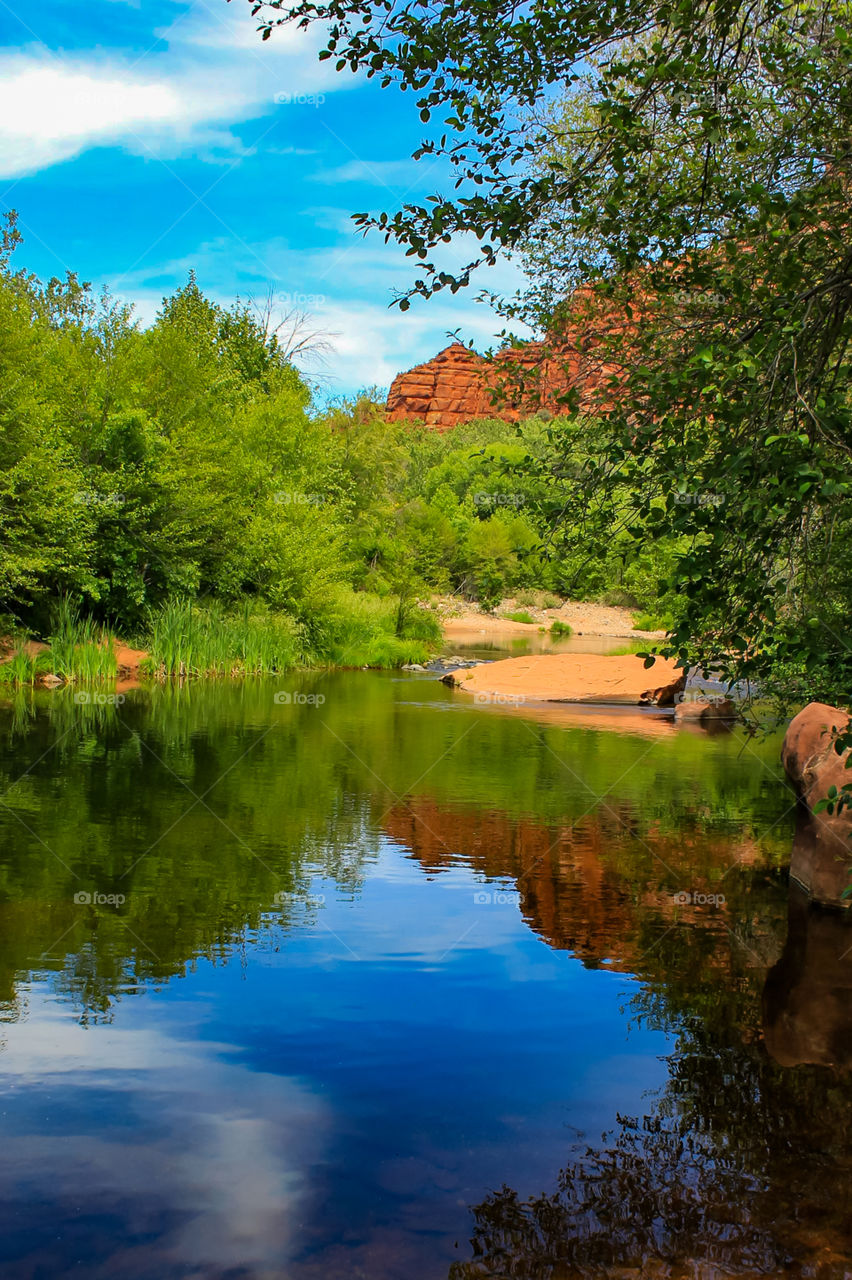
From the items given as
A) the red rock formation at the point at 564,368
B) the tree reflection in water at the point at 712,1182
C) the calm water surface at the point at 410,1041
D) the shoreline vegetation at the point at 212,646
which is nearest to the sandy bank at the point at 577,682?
the shoreline vegetation at the point at 212,646

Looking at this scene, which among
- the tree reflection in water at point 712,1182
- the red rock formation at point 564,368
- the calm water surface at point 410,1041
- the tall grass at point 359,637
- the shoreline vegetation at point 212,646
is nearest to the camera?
the tree reflection in water at point 712,1182

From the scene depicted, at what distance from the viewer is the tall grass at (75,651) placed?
24.6m

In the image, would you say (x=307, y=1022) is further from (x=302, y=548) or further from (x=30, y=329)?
(x=302, y=548)

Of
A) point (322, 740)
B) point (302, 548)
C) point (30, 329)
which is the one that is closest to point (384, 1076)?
point (322, 740)

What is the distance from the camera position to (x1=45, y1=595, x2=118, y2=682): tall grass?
967 inches

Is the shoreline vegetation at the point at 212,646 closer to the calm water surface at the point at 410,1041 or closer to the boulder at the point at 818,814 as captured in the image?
the calm water surface at the point at 410,1041

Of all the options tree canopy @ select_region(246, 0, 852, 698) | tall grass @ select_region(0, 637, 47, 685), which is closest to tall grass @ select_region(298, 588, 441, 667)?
tall grass @ select_region(0, 637, 47, 685)

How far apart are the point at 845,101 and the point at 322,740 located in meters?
13.2

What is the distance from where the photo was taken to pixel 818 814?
9.05m

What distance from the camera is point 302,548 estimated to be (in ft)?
104

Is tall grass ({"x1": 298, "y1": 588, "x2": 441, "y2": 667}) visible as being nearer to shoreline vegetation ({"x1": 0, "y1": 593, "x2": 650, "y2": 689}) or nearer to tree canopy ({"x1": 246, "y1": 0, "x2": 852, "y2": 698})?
shoreline vegetation ({"x1": 0, "y1": 593, "x2": 650, "y2": 689})

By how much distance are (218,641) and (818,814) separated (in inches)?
827

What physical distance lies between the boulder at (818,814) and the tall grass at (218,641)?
771 inches

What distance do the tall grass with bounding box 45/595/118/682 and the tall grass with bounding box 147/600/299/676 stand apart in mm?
1447
